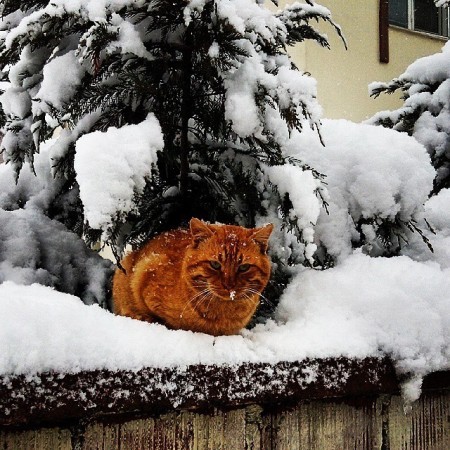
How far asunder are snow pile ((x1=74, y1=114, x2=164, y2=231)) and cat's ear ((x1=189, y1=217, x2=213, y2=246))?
20 centimetres

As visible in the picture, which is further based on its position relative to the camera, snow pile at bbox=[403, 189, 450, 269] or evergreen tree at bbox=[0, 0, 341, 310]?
snow pile at bbox=[403, 189, 450, 269]

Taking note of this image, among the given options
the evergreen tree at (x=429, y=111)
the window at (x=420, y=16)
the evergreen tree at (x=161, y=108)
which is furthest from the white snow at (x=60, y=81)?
the window at (x=420, y=16)

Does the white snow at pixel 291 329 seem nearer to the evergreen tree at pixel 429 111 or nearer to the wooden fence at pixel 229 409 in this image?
the wooden fence at pixel 229 409

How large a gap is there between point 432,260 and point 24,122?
4.54 feet

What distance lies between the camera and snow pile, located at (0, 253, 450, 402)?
1.03 m

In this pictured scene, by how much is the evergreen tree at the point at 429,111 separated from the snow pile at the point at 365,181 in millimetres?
788

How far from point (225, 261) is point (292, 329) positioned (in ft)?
0.81

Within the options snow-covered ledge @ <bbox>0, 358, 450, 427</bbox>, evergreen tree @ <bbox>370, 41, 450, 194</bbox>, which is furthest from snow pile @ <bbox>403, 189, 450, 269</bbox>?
snow-covered ledge @ <bbox>0, 358, 450, 427</bbox>

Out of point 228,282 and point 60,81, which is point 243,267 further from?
point 60,81

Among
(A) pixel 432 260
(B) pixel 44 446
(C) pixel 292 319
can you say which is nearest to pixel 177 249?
(C) pixel 292 319

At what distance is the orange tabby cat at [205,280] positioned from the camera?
1413 millimetres

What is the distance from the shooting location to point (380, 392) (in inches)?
55.9

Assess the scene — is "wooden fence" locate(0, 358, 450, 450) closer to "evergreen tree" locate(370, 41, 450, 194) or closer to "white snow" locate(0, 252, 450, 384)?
"white snow" locate(0, 252, 450, 384)

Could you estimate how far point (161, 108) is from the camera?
1.58 metres
